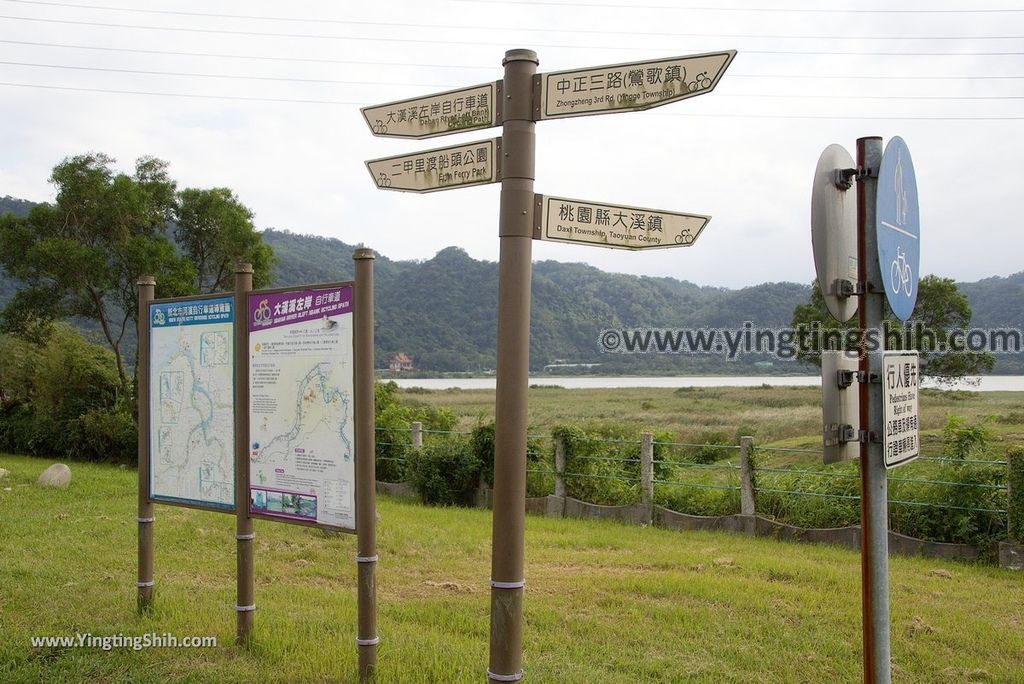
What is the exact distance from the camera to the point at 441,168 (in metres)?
3.60

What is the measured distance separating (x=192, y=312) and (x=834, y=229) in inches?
155

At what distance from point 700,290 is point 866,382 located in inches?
2129

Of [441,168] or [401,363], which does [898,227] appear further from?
[401,363]

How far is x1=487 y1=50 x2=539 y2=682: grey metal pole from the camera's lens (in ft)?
10.7

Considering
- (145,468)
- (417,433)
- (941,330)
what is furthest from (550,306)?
(145,468)

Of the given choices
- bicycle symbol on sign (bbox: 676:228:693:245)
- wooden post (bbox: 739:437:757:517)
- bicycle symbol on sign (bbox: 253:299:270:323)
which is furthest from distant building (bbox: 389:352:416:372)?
bicycle symbol on sign (bbox: 676:228:693:245)

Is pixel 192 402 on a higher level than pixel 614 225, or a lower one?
lower

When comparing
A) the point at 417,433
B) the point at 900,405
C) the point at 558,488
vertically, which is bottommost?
the point at 558,488

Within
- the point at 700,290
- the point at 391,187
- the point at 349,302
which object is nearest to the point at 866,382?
the point at 391,187

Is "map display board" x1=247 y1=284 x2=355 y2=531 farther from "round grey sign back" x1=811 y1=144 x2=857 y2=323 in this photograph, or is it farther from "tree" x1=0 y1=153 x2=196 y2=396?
"tree" x1=0 y1=153 x2=196 y2=396

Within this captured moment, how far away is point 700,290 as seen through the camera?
55.5 metres

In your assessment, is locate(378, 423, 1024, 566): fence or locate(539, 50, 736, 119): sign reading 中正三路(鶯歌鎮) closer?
locate(539, 50, 736, 119): sign reading 中正三路(鶯歌鎮)

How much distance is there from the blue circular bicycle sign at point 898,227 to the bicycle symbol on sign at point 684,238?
2.54 ft

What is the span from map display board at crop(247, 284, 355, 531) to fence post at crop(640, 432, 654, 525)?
6.81 meters
